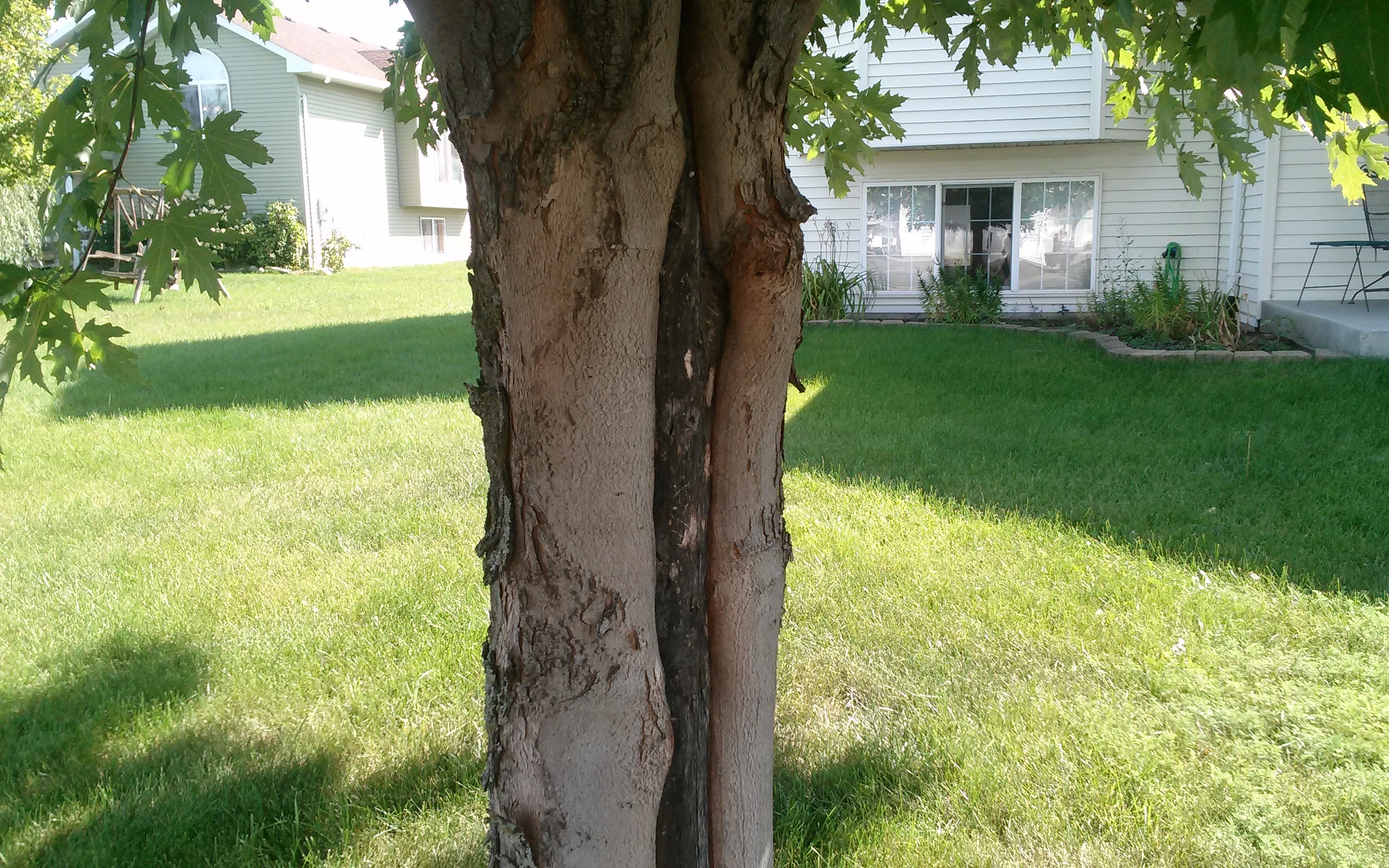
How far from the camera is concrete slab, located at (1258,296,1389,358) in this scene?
9180 mm

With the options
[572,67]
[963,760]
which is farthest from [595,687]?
[963,760]

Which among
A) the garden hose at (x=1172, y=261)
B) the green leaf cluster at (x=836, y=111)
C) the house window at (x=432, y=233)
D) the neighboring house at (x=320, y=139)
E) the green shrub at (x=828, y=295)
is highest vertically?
the neighboring house at (x=320, y=139)

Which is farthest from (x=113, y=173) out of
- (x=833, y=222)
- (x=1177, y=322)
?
(x=833, y=222)

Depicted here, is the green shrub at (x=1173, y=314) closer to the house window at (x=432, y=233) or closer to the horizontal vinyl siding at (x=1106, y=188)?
the horizontal vinyl siding at (x=1106, y=188)

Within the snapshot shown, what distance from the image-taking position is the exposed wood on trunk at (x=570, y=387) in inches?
64.6

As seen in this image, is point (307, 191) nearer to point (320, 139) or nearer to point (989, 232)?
point (320, 139)

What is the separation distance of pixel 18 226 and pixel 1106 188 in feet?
70.4

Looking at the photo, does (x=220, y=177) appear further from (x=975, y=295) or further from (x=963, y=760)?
(x=975, y=295)

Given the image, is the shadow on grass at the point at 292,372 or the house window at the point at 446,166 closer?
the shadow on grass at the point at 292,372

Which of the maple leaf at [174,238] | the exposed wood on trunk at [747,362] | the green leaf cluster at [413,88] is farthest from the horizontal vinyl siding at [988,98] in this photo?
the exposed wood on trunk at [747,362]

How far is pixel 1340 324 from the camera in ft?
31.6

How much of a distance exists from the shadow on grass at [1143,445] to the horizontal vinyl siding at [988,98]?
454cm

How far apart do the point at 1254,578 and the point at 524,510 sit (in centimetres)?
389

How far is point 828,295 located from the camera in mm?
13617
